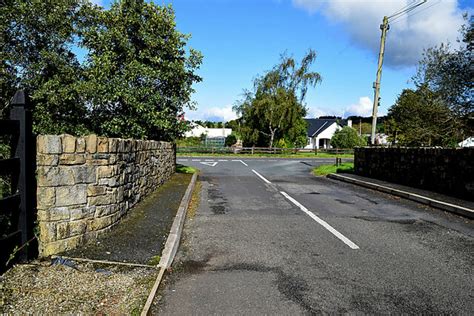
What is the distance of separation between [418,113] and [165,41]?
13.0 m

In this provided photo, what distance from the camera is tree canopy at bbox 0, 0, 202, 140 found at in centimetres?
1319

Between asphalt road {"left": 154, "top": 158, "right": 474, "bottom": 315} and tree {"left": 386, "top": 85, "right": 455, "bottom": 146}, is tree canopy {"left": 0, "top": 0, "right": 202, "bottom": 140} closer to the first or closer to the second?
asphalt road {"left": 154, "top": 158, "right": 474, "bottom": 315}

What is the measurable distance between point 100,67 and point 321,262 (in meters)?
11.9

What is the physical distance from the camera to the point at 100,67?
1395 cm

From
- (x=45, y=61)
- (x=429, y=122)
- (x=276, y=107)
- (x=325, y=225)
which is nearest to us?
(x=325, y=225)

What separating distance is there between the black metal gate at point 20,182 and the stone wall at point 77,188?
196 mm

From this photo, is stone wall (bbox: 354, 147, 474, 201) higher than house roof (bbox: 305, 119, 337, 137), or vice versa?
house roof (bbox: 305, 119, 337, 137)

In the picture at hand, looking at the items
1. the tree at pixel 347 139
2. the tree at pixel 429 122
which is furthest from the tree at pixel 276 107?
the tree at pixel 429 122

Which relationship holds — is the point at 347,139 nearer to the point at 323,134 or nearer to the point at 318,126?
the point at 323,134

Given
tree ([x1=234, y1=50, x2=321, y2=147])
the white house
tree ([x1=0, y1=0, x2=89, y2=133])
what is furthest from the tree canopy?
the white house

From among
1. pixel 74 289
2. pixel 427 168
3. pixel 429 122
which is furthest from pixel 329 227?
pixel 429 122

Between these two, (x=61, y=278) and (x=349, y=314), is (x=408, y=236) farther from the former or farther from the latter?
(x=61, y=278)

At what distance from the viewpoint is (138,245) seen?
17.9 ft

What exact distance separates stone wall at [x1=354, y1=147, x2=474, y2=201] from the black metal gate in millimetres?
10425
